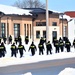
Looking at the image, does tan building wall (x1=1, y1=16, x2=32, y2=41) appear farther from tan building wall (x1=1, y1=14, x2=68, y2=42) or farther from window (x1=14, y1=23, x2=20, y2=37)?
window (x1=14, y1=23, x2=20, y2=37)

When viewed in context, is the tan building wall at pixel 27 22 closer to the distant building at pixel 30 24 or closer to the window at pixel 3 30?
the distant building at pixel 30 24

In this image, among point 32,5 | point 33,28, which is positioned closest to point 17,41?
point 33,28

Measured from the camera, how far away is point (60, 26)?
211ft

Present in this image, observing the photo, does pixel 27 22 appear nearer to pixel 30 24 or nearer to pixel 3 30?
pixel 30 24

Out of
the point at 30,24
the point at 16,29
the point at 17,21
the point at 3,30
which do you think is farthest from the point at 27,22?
the point at 3,30

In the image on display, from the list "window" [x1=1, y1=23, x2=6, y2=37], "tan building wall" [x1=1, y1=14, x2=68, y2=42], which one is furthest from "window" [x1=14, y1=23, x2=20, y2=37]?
"window" [x1=1, y1=23, x2=6, y2=37]

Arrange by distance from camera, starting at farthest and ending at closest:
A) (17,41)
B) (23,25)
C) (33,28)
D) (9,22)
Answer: (33,28) < (23,25) < (9,22) < (17,41)

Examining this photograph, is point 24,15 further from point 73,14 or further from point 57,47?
point 73,14

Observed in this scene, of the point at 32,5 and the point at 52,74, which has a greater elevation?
the point at 32,5

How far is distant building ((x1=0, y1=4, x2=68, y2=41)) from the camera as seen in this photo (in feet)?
155

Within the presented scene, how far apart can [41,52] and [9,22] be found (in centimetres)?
1566

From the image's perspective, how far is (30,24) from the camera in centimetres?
5428

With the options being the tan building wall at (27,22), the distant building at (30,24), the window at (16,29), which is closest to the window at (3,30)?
the distant building at (30,24)

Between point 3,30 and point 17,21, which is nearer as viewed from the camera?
point 3,30
